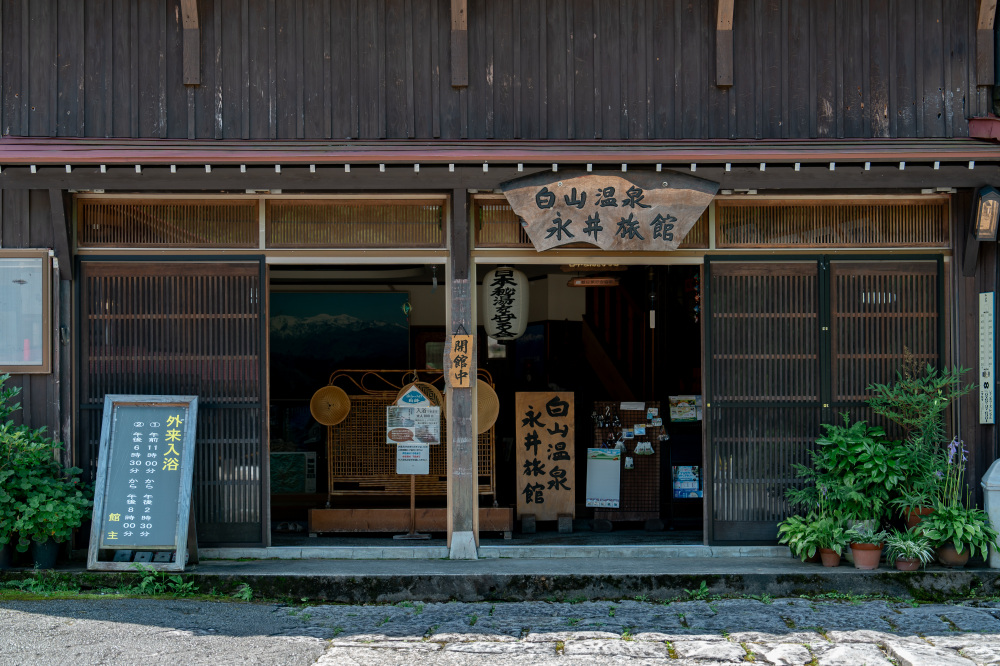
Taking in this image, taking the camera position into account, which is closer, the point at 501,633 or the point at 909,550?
the point at 501,633

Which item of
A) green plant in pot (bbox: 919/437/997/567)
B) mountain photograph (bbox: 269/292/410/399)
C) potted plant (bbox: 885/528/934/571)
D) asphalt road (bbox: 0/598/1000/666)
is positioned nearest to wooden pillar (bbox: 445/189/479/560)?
asphalt road (bbox: 0/598/1000/666)

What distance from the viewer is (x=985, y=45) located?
8906 millimetres

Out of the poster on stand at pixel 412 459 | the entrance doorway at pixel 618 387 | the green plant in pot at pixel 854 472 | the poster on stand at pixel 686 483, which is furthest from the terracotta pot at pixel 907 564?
the poster on stand at pixel 412 459

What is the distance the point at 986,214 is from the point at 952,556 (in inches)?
131

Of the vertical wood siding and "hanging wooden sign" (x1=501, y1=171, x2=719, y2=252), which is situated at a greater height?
the vertical wood siding

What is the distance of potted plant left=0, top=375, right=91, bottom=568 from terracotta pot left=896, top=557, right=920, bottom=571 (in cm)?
768

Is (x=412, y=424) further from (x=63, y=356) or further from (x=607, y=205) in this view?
(x=63, y=356)

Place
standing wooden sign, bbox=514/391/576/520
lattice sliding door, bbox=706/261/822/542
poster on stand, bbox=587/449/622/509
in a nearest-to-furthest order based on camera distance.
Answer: lattice sliding door, bbox=706/261/822/542 → standing wooden sign, bbox=514/391/576/520 → poster on stand, bbox=587/449/622/509

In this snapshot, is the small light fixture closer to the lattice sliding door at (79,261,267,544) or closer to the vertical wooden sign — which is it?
the vertical wooden sign

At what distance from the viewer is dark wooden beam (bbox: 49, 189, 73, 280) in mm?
8445

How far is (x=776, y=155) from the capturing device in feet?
27.0

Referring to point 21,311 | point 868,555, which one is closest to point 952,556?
point 868,555

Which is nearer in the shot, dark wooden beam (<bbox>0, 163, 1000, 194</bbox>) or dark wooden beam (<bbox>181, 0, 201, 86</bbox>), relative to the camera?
dark wooden beam (<bbox>0, 163, 1000, 194</bbox>)

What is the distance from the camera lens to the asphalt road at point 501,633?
6.36 m
